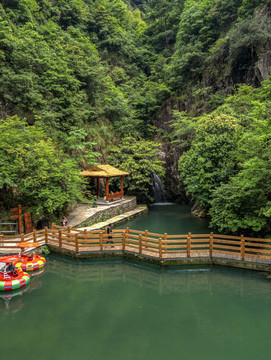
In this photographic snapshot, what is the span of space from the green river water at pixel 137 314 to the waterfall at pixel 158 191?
15637 millimetres

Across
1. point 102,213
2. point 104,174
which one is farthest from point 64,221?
point 104,174

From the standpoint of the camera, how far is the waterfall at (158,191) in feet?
90.4

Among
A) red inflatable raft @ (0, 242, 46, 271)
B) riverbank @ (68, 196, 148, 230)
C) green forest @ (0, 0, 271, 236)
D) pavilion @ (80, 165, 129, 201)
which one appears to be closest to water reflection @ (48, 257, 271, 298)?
red inflatable raft @ (0, 242, 46, 271)

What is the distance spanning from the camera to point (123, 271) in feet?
39.0

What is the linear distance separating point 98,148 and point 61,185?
1041 centimetres

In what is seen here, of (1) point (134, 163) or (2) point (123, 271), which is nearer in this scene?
(2) point (123, 271)

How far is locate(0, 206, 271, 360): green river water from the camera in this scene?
6648 millimetres

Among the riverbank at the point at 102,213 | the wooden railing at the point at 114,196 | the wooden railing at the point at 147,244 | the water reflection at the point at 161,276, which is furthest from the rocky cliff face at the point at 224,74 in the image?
the water reflection at the point at 161,276

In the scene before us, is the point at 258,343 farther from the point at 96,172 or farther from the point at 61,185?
the point at 96,172

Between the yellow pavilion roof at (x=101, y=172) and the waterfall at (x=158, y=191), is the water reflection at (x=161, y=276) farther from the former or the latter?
the waterfall at (x=158, y=191)

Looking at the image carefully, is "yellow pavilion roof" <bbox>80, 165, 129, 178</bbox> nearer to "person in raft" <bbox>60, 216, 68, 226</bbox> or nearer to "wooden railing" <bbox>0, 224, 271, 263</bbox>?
"person in raft" <bbox>60, 216, 68, 226</bbox>

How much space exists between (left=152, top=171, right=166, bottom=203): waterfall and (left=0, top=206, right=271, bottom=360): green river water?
15.6 metres

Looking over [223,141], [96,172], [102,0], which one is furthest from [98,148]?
[102,0]

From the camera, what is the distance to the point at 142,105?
3244cm
